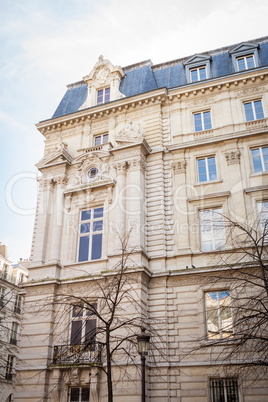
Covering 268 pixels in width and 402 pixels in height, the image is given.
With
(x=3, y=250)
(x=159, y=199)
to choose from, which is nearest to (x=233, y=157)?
(x=159, y=199)

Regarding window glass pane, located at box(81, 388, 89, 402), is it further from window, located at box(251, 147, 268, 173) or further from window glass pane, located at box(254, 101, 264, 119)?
window glass pane, located at box(254, 101, 264, 119)

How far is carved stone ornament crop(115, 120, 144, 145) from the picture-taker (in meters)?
26.0

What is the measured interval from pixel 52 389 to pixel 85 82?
22.2 metres

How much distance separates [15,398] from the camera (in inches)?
853

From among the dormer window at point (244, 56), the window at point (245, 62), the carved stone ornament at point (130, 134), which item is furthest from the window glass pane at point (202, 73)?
the carved stone ornament at point (130, 134)

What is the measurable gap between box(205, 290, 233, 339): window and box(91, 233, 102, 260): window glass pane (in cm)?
699

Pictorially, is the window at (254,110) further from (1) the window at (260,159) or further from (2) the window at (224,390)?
(2) the window at (224,390)

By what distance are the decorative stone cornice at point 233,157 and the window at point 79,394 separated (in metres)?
14.8

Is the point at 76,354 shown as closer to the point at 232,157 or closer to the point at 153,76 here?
the point at 232,157

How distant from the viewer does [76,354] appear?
20.4 meters

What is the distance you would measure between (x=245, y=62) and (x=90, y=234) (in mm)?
15974

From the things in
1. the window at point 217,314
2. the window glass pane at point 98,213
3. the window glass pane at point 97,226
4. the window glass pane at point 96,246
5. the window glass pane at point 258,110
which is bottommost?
the window at point 217,314

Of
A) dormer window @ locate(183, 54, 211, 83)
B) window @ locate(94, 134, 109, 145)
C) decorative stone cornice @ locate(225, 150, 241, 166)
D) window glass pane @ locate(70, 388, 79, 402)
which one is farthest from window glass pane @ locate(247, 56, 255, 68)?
window glass pane @ locate(70, 388, 79, 402)

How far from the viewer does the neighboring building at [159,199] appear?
67.7 feet
